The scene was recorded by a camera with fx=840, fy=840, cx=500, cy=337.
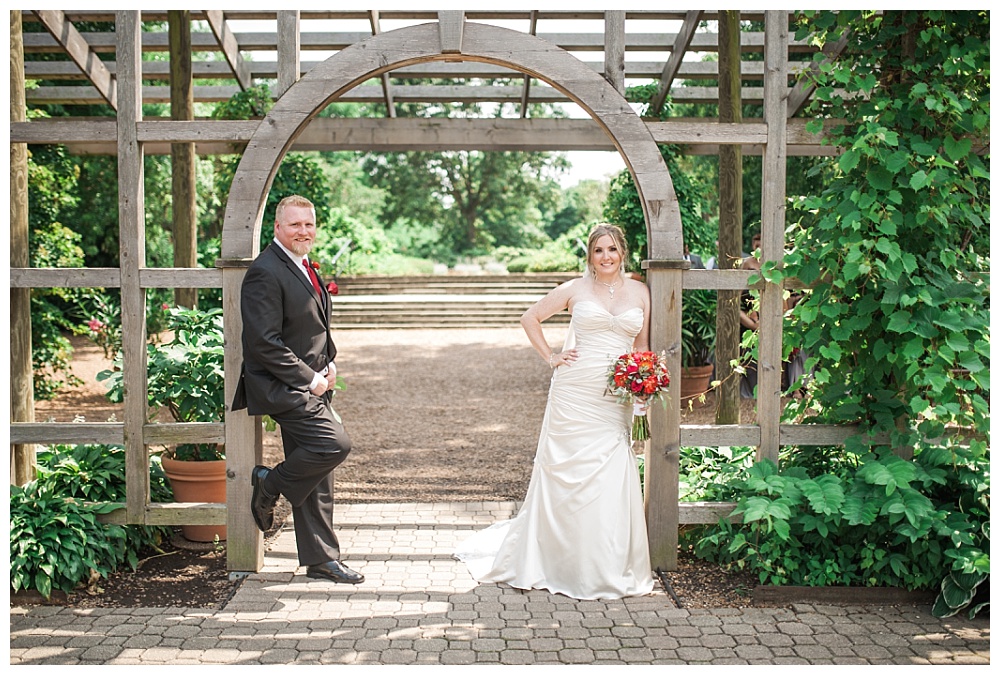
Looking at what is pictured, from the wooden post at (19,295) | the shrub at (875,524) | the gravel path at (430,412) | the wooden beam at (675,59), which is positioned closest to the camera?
the shrub at (875,524)

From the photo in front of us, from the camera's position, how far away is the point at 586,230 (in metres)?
19.0

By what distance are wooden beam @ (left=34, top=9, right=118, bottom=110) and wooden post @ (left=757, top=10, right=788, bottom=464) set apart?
5064 mm

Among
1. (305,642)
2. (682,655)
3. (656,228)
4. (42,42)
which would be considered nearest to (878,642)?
(682,655)

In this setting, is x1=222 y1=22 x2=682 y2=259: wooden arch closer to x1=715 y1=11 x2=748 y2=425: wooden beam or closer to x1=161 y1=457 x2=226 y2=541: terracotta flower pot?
x1=161 y1=457 x2=226 y2=541: terracotta flower pot

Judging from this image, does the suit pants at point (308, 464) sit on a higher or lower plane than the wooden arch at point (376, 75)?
lower

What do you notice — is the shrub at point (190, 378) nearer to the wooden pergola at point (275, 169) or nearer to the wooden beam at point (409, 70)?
the wooden pergola at point (275, 169)

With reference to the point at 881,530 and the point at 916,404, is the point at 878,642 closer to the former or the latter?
the point at 881,530

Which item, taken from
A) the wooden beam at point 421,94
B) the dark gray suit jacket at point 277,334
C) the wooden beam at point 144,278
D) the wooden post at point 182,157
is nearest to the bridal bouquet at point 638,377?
the dark gray suit jacket at point 277,334

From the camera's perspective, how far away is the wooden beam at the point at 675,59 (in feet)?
24.0

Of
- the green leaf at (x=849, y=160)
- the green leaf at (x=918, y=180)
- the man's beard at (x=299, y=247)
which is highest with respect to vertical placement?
the green leaf at (x=849, y=160)

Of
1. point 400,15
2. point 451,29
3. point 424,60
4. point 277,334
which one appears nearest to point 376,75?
point 424,60

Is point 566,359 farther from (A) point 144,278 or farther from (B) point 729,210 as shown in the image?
(B) point 729,210

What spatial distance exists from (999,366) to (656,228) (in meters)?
1.77

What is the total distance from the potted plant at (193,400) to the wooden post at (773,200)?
10.1ft
